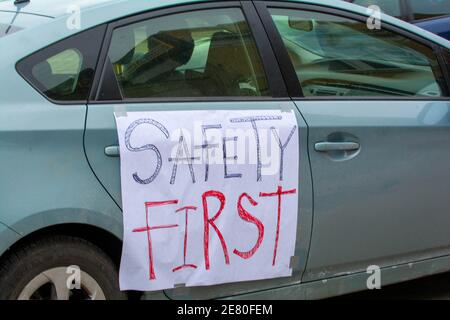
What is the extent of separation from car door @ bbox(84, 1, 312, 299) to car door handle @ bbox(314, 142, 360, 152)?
8 cm

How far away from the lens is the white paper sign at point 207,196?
8.20ft

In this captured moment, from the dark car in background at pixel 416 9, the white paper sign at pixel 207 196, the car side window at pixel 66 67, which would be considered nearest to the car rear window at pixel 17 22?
the car side window at pixel 66 67

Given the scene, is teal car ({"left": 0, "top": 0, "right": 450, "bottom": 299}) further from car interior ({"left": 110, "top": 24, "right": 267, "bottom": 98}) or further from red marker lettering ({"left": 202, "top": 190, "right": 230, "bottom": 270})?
red marker lettering ({"left": 202, "top": 190, "right": 230, "bottom": 270})

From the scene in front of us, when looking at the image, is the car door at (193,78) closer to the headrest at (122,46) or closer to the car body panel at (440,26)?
the headrest at (122,46)

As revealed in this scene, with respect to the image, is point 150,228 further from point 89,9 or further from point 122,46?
point 89,9

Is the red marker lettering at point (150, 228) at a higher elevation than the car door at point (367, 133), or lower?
lower

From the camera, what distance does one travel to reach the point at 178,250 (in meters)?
2.57

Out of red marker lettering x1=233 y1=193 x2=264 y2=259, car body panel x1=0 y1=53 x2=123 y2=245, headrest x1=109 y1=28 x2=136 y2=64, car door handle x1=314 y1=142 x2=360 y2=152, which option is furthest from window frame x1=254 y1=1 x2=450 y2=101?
car body panel x1=0 y1=53 x2=123 y2=245

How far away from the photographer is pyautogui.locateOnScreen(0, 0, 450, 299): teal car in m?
2.37

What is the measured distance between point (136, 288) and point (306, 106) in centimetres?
107

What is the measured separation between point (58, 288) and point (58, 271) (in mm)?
66

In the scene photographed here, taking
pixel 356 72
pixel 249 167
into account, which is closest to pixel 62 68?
pixel 249 167

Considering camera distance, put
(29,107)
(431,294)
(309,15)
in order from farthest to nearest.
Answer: (431,294)
(309,15)
(29,107)

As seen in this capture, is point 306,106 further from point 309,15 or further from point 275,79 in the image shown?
point 309,15
